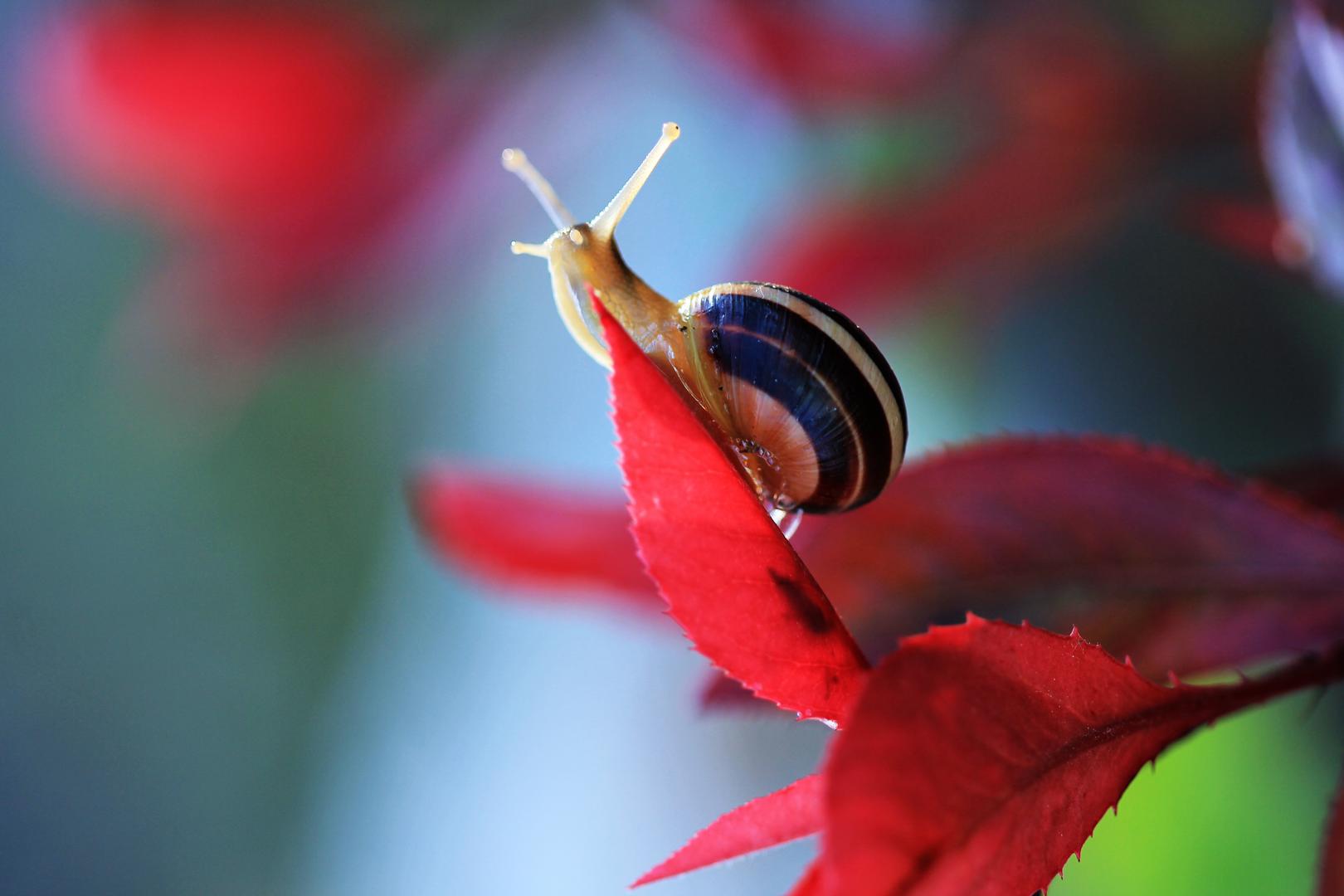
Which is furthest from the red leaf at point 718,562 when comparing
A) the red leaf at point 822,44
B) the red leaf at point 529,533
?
the red leaf at point 822,44

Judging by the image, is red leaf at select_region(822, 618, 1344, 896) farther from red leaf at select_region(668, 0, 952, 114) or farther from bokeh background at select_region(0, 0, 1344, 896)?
red leaf at select_region(668, 0, 952, 114)

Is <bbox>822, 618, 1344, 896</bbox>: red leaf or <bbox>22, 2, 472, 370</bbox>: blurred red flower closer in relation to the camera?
<bbox>822, 618, 1344, 896</bbox>: red leaf

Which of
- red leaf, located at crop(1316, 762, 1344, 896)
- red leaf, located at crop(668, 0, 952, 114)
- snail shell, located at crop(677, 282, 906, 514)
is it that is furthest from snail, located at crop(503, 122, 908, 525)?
red leaf, located at crop(668, 0, 952, 114)

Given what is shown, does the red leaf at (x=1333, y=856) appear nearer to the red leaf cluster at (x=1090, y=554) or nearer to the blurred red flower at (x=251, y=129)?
the red leaf cluster at (x=1090, y=554)

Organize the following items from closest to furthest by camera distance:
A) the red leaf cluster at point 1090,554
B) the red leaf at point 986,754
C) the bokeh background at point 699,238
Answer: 1. the red leaf at point 986,754
2. the red leaf cluster at point 1090,554
3. the bokeh background at point 699,238

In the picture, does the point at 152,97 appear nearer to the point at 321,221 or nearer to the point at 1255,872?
the point at 321,221

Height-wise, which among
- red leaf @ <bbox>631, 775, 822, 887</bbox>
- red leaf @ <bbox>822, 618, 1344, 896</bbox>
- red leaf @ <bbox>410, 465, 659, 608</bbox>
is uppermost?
red leaf @ <bbox>410, 465, 659, 608</bbox>
